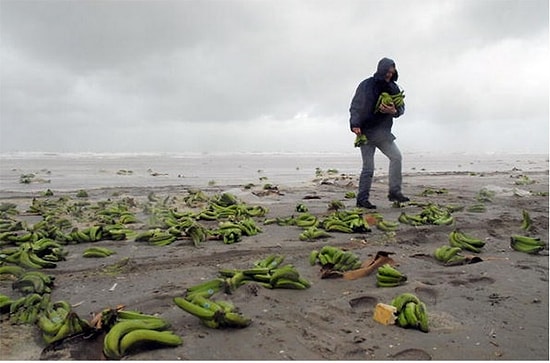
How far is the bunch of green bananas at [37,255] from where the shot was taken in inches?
187

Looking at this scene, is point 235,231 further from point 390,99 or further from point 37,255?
point 390,99

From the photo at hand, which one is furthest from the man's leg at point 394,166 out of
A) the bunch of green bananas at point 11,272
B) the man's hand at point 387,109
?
the bunch of green bananas at point 11,272

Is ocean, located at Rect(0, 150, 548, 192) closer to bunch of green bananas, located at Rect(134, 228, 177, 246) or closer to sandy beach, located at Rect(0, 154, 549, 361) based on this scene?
bunch of green bananas, located at Rect(134, 228, 177, 246)

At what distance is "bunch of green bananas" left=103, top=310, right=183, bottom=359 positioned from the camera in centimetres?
257

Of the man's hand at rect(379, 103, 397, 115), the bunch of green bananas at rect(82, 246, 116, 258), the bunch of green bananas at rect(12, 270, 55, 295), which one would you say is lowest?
the bunch of green bananas at rect(82, 246, 116, 258)

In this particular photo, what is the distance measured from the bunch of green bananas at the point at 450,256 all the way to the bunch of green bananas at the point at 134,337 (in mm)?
3009

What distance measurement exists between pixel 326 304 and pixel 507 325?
1.26 metres

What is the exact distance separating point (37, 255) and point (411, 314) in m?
4.17

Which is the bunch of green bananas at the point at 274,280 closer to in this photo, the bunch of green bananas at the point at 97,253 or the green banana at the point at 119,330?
the green banana at the point at 119,330

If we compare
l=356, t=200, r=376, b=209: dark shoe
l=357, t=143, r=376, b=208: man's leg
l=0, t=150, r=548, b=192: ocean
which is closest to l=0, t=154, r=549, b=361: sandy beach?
l=356, t=200, r=376, b=209: dark shoe

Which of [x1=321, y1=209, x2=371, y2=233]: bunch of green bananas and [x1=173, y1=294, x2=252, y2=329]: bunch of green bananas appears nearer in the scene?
[x1=173, y1=294, x2=252, y2=329]: bunch of green bananas

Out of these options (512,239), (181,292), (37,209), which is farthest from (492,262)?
(37,209)

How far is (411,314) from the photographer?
119 inches

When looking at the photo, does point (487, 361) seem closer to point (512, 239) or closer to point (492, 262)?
point (492, 262)
